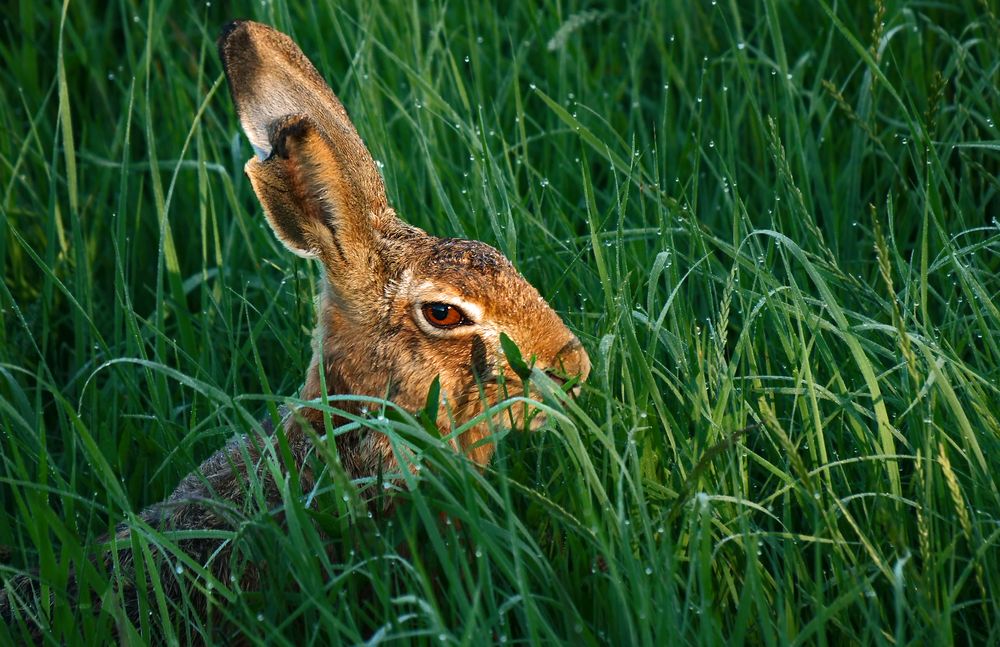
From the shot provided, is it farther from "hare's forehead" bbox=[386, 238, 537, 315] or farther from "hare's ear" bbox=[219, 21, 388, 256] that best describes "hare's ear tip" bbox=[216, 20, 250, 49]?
"hare's forehead" bbox=[386, 238, 537, 315]

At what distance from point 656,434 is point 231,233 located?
208 cm

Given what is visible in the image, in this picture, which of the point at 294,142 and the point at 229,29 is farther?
the point at 229,29

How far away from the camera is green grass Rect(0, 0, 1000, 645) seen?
2936 millimetres

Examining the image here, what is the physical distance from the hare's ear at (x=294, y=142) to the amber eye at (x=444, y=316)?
37 centimetres

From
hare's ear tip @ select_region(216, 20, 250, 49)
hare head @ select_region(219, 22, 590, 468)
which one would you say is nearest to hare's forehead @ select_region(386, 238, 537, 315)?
hare head @ select_region(219, 22, 590, 468)

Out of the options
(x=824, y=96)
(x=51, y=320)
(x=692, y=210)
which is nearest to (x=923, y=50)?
(x=824, y=96)

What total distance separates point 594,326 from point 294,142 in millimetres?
1173

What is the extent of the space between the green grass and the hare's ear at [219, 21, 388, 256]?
1.57 ft

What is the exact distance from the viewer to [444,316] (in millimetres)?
3586

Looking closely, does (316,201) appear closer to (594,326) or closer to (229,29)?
(229,29)

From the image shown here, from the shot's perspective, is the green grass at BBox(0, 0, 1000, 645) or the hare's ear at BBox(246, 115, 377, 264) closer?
the green grass at BBox(0, 0, 1000, 645)

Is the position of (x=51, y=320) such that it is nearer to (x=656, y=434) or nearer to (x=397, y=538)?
(x=397, y=538)

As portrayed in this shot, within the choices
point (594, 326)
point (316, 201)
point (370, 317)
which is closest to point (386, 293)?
point (370, 317)

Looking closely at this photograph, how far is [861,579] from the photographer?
2973mm
